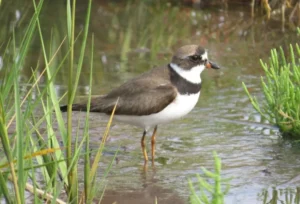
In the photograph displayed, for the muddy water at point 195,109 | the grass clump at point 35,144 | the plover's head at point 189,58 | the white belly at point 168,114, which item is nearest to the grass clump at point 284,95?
the muddy water at point 195,109

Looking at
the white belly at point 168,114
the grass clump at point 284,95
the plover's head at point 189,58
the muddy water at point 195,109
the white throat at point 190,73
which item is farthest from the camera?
the plover's head at point 189,58

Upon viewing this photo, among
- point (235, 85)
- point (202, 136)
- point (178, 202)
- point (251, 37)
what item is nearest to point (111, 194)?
point (178, 202)

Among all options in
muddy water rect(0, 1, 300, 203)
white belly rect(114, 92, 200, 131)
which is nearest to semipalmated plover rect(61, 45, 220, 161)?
white belly rect(114, 92, 200, 131)

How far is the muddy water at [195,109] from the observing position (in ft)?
21.0

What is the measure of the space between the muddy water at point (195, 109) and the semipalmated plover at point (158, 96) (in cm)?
37

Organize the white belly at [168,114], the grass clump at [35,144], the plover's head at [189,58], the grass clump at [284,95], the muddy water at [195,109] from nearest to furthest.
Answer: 1. the grass clump at [35,144]
2. the muddy water at [195,109]
3. the grass clump at [284,95]
4. the white belly at [168,114]
5. the plover's head at [189,58]

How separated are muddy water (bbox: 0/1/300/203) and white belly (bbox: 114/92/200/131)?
0.32 metres

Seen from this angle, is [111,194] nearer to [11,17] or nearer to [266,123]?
[266,123]

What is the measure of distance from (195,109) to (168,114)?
1.64 metres

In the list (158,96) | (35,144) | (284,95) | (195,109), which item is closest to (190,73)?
(158,96)

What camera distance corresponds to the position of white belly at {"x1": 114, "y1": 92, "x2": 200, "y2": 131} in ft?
23.0

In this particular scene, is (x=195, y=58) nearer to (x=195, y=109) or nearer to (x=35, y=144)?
(x=195, y=109)

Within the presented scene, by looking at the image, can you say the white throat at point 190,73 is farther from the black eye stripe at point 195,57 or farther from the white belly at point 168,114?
the white belly at point 168,114

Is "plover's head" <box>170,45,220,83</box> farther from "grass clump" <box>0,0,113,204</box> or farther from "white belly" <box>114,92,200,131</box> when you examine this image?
"grass clump" <box>0,0,113,204</box>
